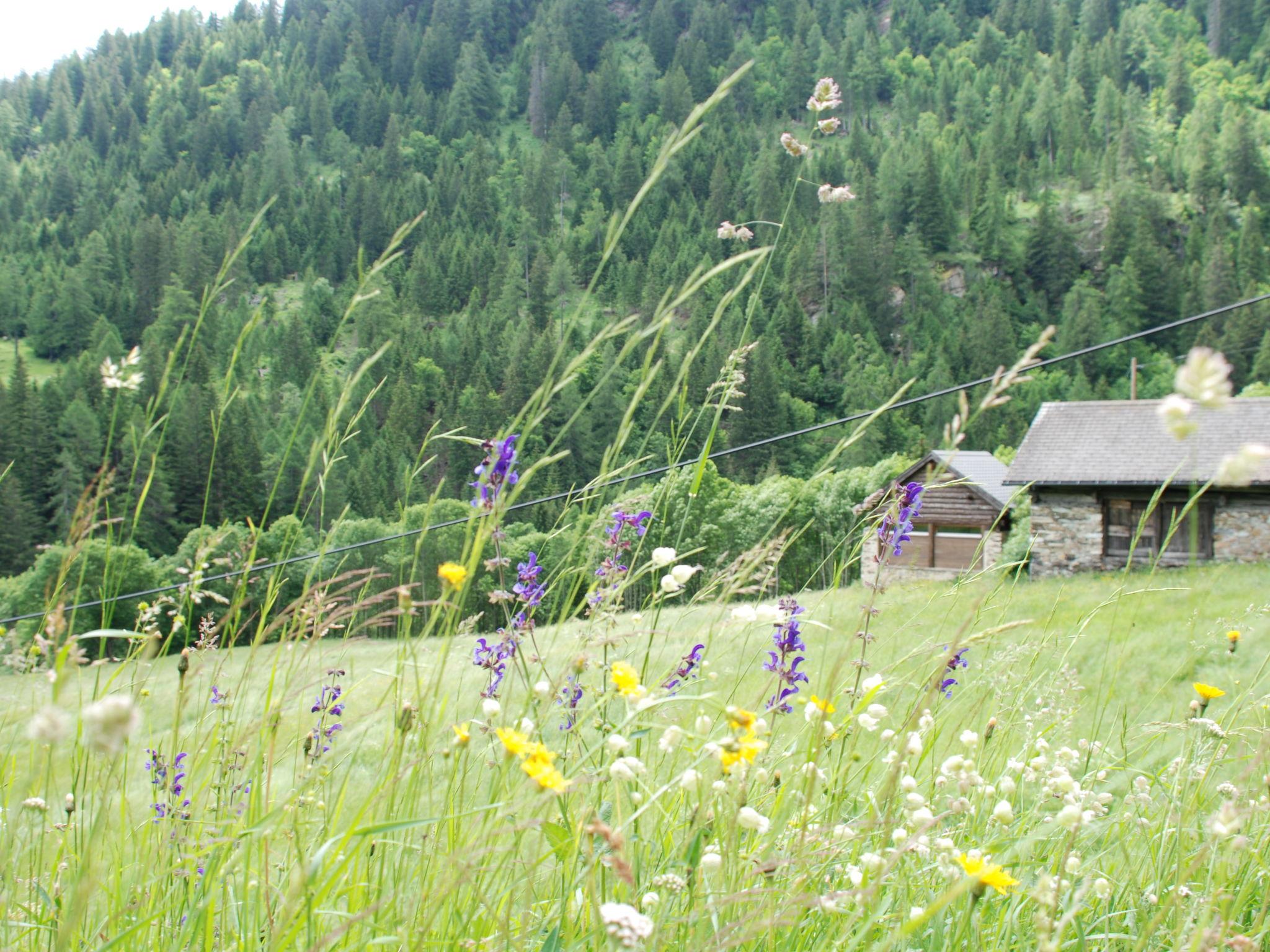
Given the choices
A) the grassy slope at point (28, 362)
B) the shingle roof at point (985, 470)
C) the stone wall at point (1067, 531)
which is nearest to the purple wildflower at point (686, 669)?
the stone wall at point (1067, 531)

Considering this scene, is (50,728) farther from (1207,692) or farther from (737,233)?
(1207,692)

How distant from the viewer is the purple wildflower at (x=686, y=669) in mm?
1548

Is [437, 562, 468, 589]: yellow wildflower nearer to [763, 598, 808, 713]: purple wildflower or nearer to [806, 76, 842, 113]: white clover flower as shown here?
[763, 598, 808, 713]: purple wildflower

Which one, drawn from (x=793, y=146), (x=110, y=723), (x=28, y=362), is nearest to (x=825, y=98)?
(x=793, y=146)

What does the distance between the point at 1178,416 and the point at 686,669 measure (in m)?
1.14

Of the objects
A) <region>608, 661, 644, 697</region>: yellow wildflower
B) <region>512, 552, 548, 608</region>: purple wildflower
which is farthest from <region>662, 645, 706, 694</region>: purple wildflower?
<region>608, 661, 644, 697</region>: yellow wildflower

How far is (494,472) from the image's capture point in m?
1.30

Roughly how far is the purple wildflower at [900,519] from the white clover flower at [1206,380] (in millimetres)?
957

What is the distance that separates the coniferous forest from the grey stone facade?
16432 mm

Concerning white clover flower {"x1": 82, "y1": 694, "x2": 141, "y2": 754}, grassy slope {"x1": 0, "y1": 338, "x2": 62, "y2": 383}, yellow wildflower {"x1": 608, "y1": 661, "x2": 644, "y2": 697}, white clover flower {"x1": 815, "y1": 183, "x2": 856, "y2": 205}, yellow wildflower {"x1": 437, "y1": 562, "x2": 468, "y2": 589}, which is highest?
white clover flower {"x1": 815, "y1": 183, "x2": 856, "y2": 205}

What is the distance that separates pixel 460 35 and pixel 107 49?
54241 millimetres

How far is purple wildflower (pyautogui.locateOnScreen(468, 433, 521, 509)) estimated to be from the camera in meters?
1.26

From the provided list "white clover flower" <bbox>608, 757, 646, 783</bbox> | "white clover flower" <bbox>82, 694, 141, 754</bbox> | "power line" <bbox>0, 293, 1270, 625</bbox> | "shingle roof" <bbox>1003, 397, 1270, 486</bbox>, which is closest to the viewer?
"white clover flower" <bbox>82, 694, 141, 754</bbox>

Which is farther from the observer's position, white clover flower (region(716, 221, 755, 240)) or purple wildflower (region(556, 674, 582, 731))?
white clover flower (region(716, 221, 755, 240))
